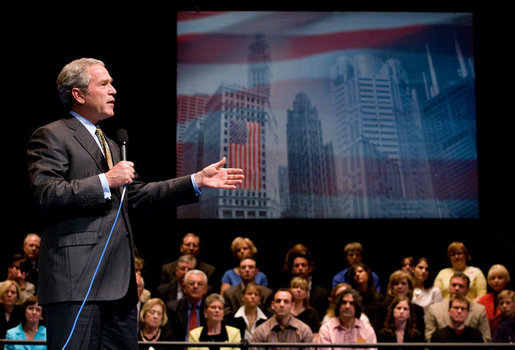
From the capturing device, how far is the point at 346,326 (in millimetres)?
4648

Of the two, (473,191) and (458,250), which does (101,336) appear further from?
(473,191)

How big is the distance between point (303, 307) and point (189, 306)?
0.85 meters

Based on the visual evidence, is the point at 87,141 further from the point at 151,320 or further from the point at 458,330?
the point at 458,330

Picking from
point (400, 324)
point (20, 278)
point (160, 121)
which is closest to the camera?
point (400, 324)

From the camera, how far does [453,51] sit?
21.9 feet

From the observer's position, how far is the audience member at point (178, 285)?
5441 mm

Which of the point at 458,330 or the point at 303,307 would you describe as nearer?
the point at 458,330

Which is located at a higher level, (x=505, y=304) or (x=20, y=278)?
(x=20, y=278)

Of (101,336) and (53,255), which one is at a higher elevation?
(53,255)

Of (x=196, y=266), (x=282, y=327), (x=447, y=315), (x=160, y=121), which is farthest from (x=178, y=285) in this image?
(x=447, y=315)

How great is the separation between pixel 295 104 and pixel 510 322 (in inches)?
115

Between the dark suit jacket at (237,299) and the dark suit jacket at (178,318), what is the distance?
26cm

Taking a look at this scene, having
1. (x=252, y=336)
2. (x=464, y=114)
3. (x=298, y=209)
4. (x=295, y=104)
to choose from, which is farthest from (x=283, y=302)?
(x=464, y=114)

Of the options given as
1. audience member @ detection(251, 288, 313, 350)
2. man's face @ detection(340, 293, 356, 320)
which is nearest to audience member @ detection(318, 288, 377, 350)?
man's face @ detection(340, 293, 356, 320)
